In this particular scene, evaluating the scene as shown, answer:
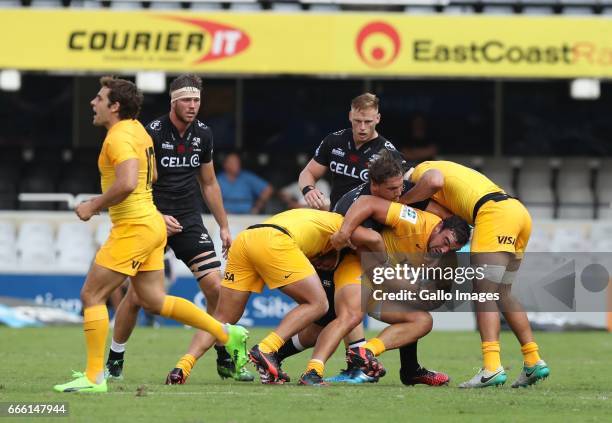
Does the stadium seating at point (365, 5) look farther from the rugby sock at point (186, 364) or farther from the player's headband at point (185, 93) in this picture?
the rugby sock at point (186, 364)

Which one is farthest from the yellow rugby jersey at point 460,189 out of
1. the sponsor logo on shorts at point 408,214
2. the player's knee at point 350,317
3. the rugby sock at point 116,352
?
the rugby sock at point 116,352

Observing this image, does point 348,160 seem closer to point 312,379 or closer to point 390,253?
point 390,253

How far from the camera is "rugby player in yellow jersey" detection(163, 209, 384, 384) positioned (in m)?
9.49

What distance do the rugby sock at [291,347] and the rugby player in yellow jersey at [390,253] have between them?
2.30ft

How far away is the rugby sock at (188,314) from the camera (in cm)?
915

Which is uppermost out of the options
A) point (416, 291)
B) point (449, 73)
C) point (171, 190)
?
point (449, 73)

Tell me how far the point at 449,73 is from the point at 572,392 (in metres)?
10.2

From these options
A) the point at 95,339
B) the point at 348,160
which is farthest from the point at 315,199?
the point at 95,339

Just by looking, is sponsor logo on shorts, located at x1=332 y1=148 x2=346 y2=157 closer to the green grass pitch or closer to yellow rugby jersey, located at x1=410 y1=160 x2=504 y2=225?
yellow rugby jersey, located at x1=410 y1=160 x2=504 y2=225

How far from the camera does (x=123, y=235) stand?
9.00 metres

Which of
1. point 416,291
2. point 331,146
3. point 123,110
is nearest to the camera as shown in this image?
point 123,110

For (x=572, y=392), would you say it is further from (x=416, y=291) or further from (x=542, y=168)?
(x=542, y=168)

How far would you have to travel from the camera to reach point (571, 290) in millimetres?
16344

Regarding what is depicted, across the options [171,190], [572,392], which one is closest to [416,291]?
[572,392]
